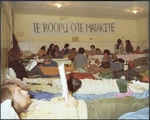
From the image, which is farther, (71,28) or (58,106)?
(71,28)

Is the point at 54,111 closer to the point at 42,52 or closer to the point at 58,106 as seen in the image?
the point at 58,106

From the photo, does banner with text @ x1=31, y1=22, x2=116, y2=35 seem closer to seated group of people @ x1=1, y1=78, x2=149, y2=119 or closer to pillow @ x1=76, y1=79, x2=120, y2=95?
pillow @ x1=76, y1=79, x2=120, y2=95

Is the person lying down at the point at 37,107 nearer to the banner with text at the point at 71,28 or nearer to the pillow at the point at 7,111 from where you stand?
the pillow at the point at 7,111

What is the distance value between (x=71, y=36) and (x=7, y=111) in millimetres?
6318

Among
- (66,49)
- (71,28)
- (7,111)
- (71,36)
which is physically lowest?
(7,111)

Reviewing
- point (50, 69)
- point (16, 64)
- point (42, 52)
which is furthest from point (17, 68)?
point (42, 52)

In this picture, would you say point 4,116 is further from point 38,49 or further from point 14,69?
point 38,49

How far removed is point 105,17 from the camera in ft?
24.3

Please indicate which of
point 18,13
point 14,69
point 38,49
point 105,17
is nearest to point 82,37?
point 105,17

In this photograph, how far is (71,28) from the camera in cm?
739

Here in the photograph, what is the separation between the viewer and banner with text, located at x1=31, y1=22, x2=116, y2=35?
23.2 ft

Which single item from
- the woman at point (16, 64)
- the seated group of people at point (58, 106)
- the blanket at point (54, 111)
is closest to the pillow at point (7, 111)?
the seated group of people at point (58, 106)

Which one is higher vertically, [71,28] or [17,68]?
[71,28]

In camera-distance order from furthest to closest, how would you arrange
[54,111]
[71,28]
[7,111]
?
[71,28]
[54,111]
[7,111]
